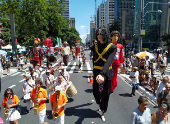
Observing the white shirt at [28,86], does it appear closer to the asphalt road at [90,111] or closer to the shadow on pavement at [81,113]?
the asphalt road at [90,111]

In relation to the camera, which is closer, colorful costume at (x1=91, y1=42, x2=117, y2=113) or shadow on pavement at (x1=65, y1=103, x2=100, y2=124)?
colorful costume at (x1=91, y1=42, x2=117, y2=113)

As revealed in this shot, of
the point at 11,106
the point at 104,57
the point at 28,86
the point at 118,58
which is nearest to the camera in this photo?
the point at 104,57

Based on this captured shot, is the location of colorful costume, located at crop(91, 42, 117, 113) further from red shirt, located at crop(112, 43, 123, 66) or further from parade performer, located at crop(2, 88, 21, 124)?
parade performer, located at crop(2, 88, 21, 124)

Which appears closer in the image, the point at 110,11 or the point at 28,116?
the point at 28,116

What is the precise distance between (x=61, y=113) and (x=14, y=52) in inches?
716

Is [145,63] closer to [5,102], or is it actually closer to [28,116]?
[28,116]

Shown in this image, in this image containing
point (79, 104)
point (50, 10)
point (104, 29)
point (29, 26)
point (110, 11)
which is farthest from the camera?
point (110, 11)

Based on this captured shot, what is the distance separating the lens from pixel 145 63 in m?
11.5

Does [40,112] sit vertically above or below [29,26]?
below

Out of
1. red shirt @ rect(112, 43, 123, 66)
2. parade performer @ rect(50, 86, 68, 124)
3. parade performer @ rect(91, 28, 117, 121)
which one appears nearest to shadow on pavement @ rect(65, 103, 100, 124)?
parade performer @ rect(50, 86, 68, 124)

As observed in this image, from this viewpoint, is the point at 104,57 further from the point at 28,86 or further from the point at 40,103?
the point at 28,86

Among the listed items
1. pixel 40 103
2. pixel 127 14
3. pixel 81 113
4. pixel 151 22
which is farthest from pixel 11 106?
pixel 127 14

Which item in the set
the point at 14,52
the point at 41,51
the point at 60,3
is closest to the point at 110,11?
the point at 60,3

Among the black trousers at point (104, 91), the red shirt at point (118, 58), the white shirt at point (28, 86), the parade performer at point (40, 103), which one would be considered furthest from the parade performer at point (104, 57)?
the white shirt at point (28, 86)
